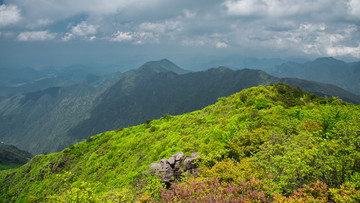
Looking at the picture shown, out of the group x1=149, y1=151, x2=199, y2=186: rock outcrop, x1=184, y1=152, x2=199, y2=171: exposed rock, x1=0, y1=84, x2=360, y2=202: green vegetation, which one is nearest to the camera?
x1=0, y1=84, x2=360, y2=202: green vegetation

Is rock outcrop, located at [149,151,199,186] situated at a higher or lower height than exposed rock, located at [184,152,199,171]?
lower

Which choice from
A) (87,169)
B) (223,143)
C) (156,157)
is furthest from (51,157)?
(223,143)

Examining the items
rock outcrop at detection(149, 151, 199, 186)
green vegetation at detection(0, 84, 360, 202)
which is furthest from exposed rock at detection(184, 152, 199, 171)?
green vegetation at detection(0, 84, 360, 202)

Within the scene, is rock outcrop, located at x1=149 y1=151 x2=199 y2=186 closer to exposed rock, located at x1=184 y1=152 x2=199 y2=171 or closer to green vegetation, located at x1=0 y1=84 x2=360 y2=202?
exposed rock, located at x1=184 y1=152 x2=199 y2=171

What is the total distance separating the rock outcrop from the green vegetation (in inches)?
39.0

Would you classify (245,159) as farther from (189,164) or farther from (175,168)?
(175,168)

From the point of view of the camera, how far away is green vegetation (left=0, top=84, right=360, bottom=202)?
35.1 ft

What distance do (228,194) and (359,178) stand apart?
686 cm

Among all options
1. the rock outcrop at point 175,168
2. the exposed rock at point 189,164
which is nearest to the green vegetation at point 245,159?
the exposed rock at point 189,164

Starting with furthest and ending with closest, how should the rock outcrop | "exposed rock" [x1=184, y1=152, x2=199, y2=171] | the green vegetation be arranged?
"exposed rock" [x1=184, y1=152, x2=199, y2=171], the rock outcrop, the green vegetation

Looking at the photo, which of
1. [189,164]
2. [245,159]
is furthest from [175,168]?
[245,159]

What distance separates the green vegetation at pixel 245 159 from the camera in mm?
10703

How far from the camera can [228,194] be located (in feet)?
35.8

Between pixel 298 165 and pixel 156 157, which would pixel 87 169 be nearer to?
pixel 156 157
